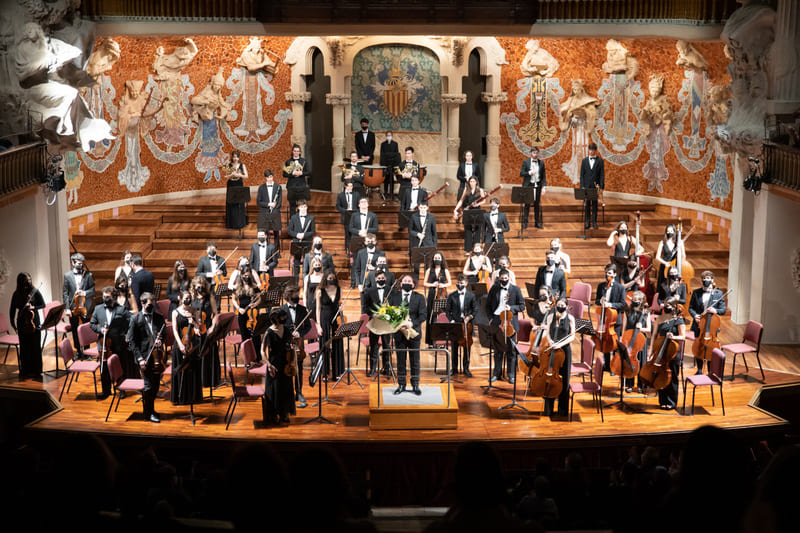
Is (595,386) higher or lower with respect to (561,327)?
lower

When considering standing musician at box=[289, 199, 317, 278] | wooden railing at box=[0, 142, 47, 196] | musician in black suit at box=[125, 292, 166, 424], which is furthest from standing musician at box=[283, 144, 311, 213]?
musician in black suit at box=[125, 292, 166, 424]

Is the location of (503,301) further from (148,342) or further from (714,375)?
(148,342)

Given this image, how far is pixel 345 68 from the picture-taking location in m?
17.6

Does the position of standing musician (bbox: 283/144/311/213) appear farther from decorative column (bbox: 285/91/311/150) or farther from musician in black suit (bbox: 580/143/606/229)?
musician in black suit (bbox: 580/143/606/229)

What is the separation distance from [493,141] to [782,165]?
6953mm

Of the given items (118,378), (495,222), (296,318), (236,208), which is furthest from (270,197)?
(118,378)

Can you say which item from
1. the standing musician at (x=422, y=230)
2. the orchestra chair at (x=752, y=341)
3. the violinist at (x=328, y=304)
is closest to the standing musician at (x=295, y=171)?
the standing musician at (x=422, y=230)

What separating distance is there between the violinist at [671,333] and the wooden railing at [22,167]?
779 cm

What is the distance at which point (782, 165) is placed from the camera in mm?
11945

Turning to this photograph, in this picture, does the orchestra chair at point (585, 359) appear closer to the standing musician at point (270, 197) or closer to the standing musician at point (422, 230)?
the standing musician at point (422, 230)

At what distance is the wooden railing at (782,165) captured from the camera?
1154 centimetres

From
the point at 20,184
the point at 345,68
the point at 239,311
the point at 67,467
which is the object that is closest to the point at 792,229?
the point at 239,311

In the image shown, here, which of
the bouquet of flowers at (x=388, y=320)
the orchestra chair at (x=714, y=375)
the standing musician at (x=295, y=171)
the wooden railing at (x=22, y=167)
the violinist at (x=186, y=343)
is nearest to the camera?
the bouquet of flowers at (x=388, y=320)

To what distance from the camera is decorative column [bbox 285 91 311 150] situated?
1803 cm
